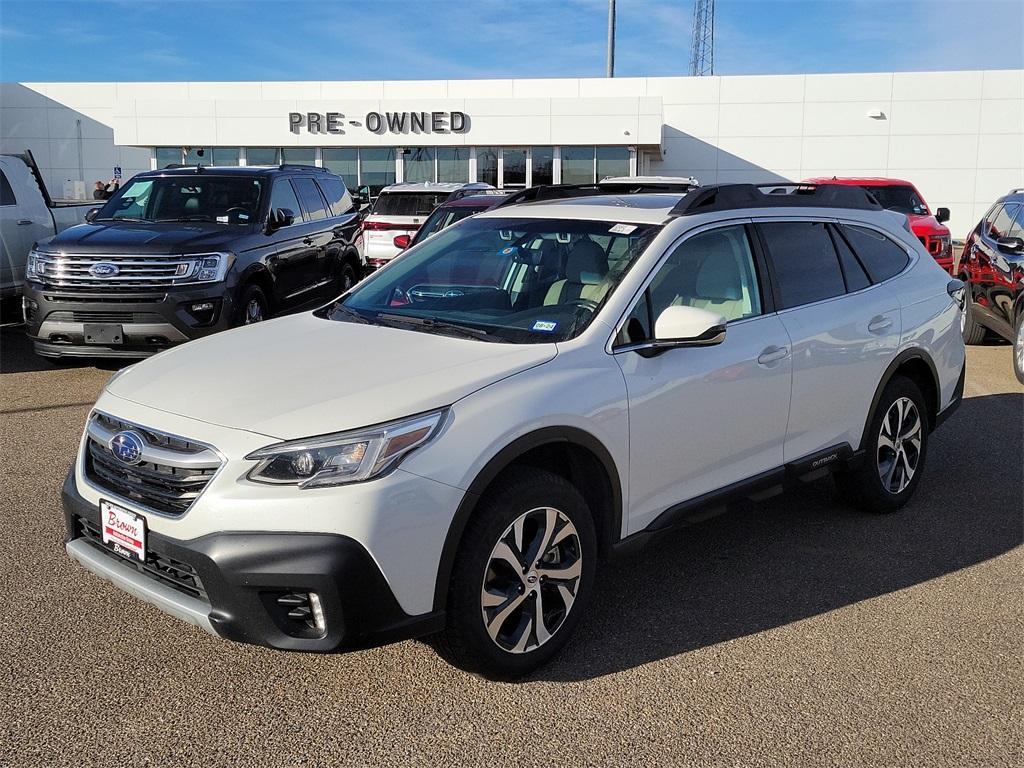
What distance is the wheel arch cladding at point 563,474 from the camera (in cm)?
319

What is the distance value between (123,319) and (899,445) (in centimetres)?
618

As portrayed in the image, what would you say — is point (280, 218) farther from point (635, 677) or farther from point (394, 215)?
point (635, 677)

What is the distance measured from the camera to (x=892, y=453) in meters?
5.40

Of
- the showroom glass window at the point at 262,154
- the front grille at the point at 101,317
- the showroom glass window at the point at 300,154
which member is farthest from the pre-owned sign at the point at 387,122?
A: the front grille at the point at 101,317

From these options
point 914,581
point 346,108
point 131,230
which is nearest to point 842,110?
point 346,108

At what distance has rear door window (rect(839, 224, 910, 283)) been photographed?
17.3 feet

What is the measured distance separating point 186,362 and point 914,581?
11.1 ft

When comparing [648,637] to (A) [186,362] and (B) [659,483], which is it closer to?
(B) [659,483]

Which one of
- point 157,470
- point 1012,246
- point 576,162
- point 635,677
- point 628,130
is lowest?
point 635,677

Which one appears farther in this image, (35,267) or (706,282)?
(35,267)

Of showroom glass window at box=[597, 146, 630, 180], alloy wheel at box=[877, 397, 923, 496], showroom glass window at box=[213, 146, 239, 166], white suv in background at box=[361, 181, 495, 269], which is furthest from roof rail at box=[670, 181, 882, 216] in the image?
showroom glass window at box=[213, 146, 239, 166]

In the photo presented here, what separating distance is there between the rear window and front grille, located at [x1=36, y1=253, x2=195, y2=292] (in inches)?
277

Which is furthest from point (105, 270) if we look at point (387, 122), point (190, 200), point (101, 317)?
point (387, 122)

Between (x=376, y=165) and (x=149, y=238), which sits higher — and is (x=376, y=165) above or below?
above
